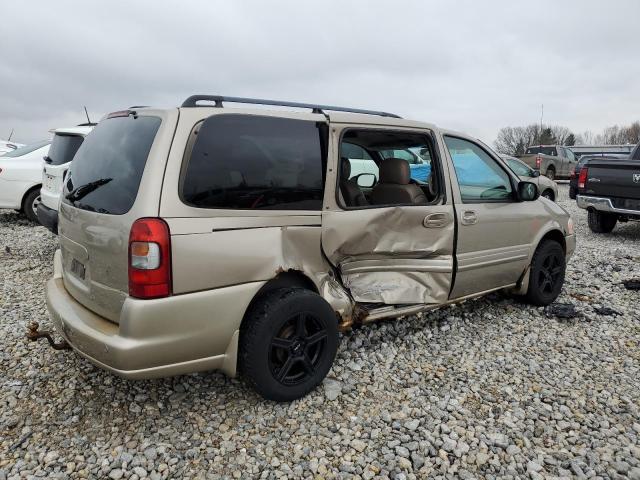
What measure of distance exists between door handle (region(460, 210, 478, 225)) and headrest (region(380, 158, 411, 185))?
1.73ft

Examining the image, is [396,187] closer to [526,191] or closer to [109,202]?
[526,191]

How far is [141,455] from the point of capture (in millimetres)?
2445

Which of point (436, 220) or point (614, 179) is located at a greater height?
point (614, 179)

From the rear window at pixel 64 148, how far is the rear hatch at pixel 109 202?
159 inches

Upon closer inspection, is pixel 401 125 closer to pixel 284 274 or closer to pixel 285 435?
pixel 284 274

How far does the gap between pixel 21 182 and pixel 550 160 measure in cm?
2074

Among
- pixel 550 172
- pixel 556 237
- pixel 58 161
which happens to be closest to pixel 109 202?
pixel 556 237

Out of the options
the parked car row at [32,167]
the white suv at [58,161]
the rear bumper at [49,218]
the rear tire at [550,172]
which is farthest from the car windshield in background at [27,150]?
the rear tire at [550,172]

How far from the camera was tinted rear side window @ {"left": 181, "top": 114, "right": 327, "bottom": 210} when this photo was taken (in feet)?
8.36

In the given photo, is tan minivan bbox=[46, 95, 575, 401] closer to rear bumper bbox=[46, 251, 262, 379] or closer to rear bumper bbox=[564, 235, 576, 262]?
rear bumper bbox=[46, 251, 262, 379]

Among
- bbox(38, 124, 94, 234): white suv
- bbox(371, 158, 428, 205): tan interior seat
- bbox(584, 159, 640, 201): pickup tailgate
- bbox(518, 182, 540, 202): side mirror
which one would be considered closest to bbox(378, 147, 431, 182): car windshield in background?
bbox(371, 158, 428, 205): tan interior seat

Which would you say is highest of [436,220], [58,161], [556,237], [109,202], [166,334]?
[58,161]

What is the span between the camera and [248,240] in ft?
8.66

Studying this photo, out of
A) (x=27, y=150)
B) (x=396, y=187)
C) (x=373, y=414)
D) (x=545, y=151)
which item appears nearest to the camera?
(x=373, y=414)
